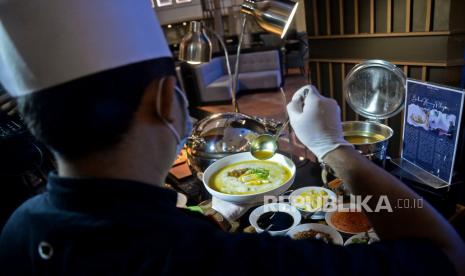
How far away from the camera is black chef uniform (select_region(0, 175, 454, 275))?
506mm

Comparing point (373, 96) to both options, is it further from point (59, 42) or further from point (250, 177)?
point (59, 42)

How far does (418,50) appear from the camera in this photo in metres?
2.29

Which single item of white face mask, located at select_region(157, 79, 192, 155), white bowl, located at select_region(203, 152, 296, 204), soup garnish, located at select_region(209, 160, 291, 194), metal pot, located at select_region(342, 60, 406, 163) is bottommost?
soup garnish, located at select_region(209, 160, 291, 194)

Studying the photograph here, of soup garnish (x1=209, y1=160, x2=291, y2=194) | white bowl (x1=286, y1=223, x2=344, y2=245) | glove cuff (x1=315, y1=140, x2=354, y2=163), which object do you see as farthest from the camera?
soup garnish (x1=209, y1=160, x2=291, y2=194)

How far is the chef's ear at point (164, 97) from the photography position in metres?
0.63

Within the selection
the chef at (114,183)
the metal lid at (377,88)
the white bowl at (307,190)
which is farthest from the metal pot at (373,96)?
the chef at (114,183)

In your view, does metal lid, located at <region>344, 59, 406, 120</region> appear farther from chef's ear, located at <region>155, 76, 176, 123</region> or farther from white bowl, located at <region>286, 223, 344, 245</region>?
chef's ear, located at <region>155, 76, 176, 123</region>

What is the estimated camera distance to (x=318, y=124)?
3.03 ft

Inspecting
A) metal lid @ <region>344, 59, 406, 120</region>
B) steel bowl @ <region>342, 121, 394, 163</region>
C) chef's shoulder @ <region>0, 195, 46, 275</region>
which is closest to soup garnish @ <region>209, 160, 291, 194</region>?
steel bowl @ <region>342, 121, 394, 163</region>

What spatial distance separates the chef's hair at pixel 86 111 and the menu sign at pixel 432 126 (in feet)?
3.26

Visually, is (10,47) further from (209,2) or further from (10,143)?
(209,2)

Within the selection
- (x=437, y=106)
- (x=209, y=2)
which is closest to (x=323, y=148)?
(x=437, y=106)

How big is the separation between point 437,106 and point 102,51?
3.56 feet

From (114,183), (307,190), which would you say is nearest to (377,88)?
(307,190)
